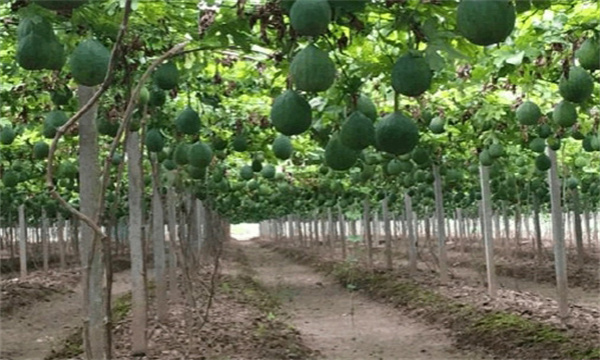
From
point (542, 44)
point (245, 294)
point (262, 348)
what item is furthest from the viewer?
point (245, 294)

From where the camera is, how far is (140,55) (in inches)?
251

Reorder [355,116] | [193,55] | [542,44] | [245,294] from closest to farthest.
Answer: [355,116]
[193,55]
[542,44]
[245,294]

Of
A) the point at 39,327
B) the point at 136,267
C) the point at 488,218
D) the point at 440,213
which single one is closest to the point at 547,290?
the point at 440,213

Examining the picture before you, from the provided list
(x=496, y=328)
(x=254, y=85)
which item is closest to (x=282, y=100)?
(x=254, y=85)

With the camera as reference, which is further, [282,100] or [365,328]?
[365,328]

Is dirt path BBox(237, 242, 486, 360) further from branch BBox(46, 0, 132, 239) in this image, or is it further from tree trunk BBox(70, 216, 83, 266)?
branch BBox(46, 0, 132, 239)

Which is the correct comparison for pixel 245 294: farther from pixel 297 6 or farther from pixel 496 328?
pixel 297 6

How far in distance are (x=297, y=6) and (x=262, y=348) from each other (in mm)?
8061

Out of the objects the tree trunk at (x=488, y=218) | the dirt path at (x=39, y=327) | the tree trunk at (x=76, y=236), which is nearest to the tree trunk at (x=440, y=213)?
the tree trunk at (x=488, y=218)

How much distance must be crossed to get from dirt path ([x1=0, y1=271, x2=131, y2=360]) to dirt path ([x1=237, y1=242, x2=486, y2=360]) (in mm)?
4326

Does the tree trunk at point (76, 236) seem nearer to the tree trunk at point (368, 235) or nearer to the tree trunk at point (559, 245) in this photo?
the tree trunk at point (368, 235)

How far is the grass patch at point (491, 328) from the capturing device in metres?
10.3

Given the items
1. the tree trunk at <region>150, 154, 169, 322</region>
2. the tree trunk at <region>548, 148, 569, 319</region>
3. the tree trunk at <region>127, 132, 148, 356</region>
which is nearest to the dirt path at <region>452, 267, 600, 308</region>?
the tree trunk at <region>548, 148, 569, 319</region>

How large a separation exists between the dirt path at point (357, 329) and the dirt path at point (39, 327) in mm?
4326
